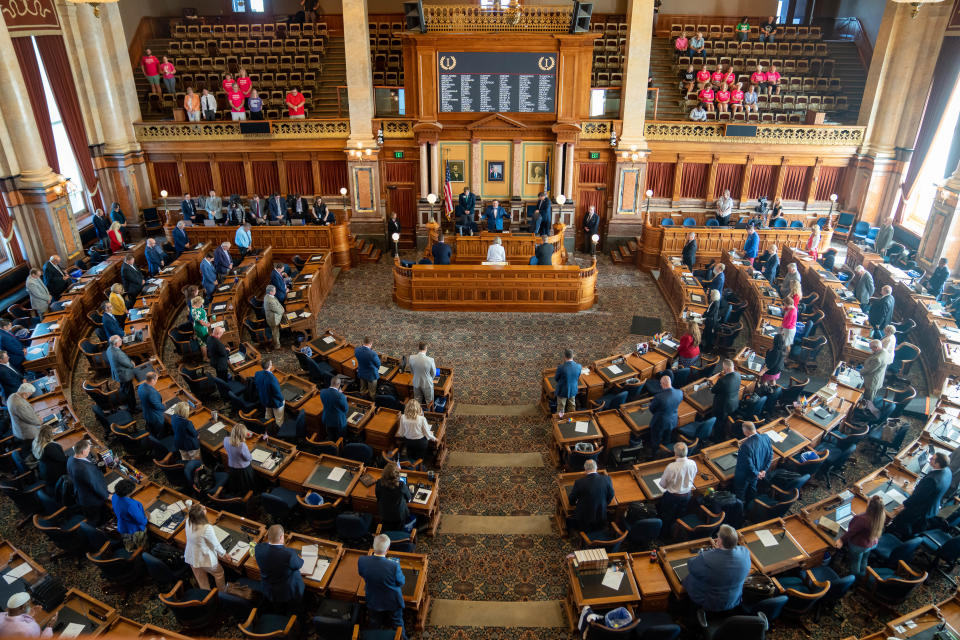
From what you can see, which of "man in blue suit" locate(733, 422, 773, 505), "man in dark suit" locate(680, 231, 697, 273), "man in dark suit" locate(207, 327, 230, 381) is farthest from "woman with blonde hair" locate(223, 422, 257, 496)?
"man in dark suit" locate(680, 231, 697, 273)

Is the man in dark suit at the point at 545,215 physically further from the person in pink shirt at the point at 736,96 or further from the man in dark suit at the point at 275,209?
the man in dark suit at the point at 275,209

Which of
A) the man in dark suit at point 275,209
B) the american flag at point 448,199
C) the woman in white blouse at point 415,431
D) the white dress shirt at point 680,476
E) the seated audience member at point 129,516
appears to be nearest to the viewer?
the seated audience member at point 129,516

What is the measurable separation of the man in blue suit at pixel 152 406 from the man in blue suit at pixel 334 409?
8.32 ft

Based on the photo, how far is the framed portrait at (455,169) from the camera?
19969 millimetres

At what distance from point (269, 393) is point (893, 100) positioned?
2015 centimetres

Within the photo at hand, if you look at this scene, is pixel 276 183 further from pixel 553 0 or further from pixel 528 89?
pixel 553 0

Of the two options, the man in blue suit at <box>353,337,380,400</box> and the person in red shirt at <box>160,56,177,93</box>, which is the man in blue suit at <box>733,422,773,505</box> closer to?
the man in blue suit at <box>353,337,380,400</box>

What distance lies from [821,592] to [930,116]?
57.4 ft

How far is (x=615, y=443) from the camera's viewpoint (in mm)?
10180

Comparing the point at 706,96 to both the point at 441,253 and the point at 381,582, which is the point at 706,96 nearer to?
the point at 441,253

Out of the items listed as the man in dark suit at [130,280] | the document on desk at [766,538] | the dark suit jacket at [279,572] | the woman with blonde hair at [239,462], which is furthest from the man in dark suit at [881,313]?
the man in dark suit at [130,280]

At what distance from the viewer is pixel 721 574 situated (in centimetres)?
657

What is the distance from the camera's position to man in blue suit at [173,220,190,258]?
55.6 ft

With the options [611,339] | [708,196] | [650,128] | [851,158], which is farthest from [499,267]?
[851,158]
